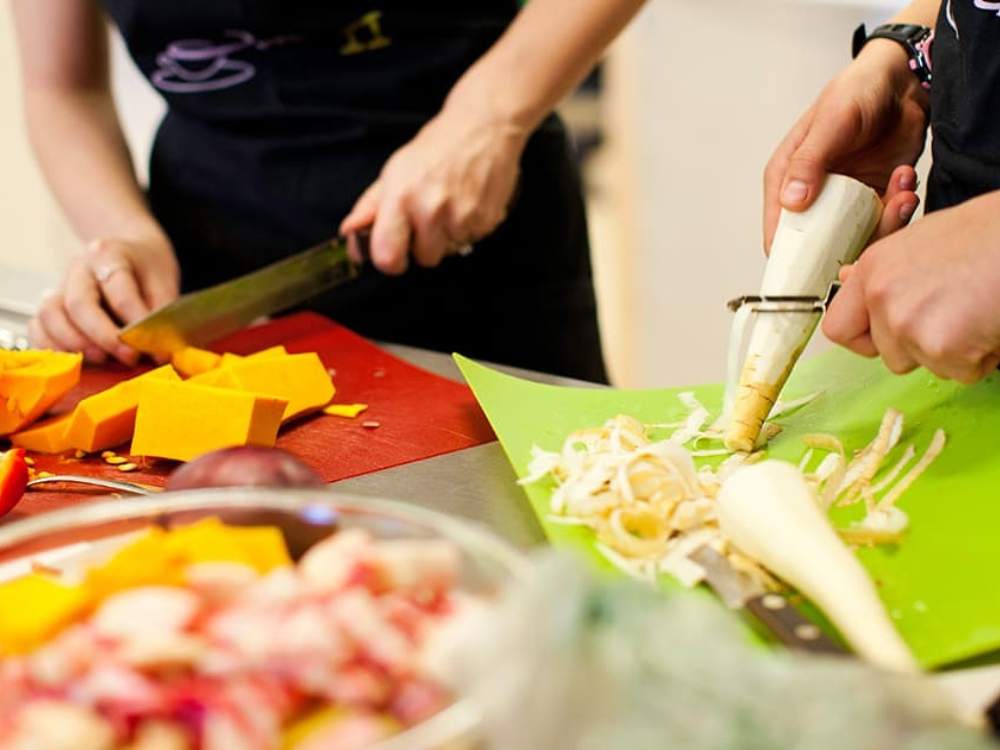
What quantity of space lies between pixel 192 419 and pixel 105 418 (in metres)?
0.10

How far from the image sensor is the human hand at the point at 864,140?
3.21 ft

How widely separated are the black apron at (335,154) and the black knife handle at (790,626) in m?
0.94

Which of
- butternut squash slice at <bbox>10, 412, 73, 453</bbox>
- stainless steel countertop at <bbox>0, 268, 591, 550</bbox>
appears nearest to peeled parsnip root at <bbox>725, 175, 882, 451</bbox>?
stainless steel countertop at <bbox>0, 268, 591, 550</bbox>

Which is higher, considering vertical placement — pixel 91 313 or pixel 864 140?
pixel 864 140

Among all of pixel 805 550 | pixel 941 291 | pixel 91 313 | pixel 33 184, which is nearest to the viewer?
pixel 805 550

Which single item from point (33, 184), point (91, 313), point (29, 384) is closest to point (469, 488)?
point (29, 384)

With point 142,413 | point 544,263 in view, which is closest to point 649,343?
point 544,263

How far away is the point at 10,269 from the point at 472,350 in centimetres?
76

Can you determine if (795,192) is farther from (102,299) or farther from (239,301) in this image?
(102,299)

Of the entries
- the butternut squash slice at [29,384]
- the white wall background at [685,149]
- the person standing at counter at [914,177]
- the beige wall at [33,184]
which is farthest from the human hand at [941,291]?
the beige wall at [33,184]

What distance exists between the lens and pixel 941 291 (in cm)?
76

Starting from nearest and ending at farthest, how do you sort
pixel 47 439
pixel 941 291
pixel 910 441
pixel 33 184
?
pixel 941 291 < pixel 910 441 < pixel 47 439 < pixel 33 184

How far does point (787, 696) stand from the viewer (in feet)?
1.27

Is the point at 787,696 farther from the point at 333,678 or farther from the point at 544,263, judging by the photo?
the point at 544,263
